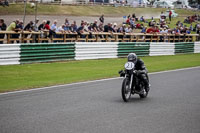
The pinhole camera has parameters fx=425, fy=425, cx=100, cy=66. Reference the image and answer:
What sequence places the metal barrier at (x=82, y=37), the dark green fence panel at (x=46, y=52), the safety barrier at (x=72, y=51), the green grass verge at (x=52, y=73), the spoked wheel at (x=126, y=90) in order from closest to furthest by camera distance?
the spoked wheel at (x=126, y=90)
the green grass verge at (x=52, y=73)
the safety barrier at (x=72, y=51)
the dark green fence panel at (x=46, y=52)
the metal barrier at (x=82, y=37)

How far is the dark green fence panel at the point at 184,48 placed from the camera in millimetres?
31078

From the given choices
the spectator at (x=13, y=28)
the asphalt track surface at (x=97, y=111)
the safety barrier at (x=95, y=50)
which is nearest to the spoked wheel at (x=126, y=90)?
the asphalt track surface at (x=97, y=111)

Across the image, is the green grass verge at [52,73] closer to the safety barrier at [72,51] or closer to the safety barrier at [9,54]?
the safety barrier at [9,54]

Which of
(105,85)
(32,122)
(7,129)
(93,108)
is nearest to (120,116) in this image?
(93,108)

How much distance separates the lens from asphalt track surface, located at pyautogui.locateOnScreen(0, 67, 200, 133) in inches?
269

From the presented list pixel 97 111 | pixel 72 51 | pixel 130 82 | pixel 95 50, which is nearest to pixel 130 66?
pixel 130 82

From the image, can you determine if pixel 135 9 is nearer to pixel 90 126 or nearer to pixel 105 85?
pixel 105 85

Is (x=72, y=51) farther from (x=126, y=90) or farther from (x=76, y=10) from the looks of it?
(x=76, y=10)

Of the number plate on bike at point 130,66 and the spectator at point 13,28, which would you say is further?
the spectator at point 13,28

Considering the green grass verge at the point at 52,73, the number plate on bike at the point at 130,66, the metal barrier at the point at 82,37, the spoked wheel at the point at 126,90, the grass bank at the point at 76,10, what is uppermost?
the grass bank at the point at 76,10

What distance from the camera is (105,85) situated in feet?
43.8

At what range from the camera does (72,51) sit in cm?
2133

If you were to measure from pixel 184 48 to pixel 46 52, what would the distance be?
1524 cm

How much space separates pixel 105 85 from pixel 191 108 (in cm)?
457
